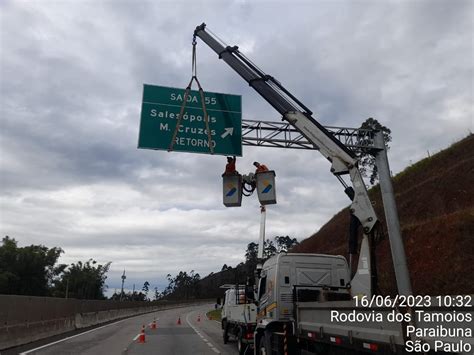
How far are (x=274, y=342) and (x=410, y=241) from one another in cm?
1671

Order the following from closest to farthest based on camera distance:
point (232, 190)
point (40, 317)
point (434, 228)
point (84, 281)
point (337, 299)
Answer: point (337, 299) < point (232, 190) < point (40, 317) < point (434, 228) < point (84, 281)

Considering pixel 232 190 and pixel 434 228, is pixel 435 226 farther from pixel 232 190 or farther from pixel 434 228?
pixel 232 190

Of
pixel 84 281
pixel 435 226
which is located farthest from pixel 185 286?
pixel 435 226

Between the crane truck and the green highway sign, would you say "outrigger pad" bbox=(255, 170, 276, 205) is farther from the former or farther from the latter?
the crane truck

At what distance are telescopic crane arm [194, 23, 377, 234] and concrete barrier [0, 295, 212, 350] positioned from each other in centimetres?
1092

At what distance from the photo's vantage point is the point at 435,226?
2344cm

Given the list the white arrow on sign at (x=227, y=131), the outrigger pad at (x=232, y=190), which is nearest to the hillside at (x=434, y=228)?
the outrigger pad at (x=232, y=190)

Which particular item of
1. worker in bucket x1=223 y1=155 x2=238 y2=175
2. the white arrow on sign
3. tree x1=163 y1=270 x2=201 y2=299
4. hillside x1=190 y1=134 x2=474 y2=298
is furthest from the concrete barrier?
tree x1=163 y1=270 x2=201 y2=299

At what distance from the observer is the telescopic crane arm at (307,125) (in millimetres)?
10735

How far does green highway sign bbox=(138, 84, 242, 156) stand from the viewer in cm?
1319

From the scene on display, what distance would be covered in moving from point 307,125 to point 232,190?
2.88 metres

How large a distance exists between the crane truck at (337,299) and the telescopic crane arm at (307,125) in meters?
0.02

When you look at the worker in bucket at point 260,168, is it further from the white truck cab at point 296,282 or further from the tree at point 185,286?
the tree at point 185,286

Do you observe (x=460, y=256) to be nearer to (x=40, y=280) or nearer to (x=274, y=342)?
(x=274, y=342)
